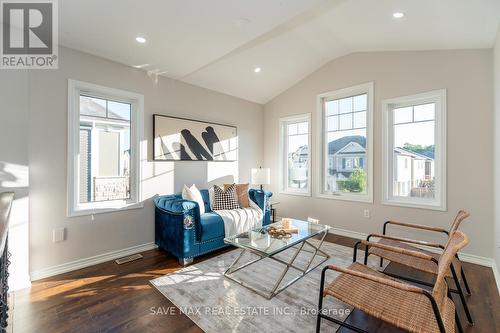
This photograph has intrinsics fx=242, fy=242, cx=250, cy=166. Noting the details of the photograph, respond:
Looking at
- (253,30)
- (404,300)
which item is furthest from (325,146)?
(404,300)

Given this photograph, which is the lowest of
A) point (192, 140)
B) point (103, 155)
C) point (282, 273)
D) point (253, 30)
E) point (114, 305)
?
point (114, 305)

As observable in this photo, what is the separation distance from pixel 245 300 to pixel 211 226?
1130mm

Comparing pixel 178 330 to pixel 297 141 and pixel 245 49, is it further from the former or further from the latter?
pixel 297 141

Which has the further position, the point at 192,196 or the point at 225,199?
the point at 225,199

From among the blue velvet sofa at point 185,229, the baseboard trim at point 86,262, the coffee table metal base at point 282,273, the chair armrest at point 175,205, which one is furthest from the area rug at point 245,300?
the baseboard trim at point 86,262

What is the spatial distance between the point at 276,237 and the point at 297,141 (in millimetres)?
2631

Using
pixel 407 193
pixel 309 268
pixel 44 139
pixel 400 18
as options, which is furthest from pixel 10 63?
pixel 407 193

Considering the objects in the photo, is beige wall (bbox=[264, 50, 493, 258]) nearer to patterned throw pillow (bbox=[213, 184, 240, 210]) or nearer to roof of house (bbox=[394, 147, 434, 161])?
roof of house (bbox=[394, 147, 434, 161])

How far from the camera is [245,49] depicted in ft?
11.5

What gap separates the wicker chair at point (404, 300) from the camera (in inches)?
52.8

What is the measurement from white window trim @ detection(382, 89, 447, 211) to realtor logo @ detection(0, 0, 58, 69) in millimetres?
4209

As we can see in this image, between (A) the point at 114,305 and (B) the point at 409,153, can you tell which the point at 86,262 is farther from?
(B) the point at 409,153

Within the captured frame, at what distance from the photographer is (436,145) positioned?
3.30 metres

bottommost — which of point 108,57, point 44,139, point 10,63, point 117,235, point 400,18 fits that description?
point 117,235
